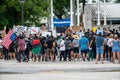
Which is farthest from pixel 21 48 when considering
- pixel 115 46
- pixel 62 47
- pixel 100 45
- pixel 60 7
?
pixel 60 7

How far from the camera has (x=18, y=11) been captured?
62.3 m

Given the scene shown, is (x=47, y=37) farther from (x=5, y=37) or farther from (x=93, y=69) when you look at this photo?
(x=93, y=69)

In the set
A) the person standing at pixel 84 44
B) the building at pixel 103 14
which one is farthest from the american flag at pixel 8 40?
the building at pixel 103 14

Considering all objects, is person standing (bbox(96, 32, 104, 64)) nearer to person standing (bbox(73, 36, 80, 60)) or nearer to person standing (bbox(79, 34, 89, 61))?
person standing (bbox(79, 34, 89, 61))

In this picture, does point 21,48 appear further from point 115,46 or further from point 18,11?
point 18,11

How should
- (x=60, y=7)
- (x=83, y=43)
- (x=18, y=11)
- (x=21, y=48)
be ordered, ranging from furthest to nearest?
(x=60, y=7)
(x=18, y=11)
(x=21, y=48)
(x=83, y=43)

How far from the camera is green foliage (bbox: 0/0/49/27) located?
61.1 meters

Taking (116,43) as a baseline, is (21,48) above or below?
below

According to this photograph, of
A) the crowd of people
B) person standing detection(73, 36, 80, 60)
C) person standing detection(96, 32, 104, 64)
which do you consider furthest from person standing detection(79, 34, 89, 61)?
person standing detection(96, 32, 104, 64)

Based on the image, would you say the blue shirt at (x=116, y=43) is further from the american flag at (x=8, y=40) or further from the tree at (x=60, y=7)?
the tree at (x=60, y=7)

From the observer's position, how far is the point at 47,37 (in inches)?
1533

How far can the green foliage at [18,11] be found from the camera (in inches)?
2405

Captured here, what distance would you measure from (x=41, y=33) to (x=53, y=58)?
268 centimetres

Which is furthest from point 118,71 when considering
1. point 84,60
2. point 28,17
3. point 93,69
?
point 28,17
